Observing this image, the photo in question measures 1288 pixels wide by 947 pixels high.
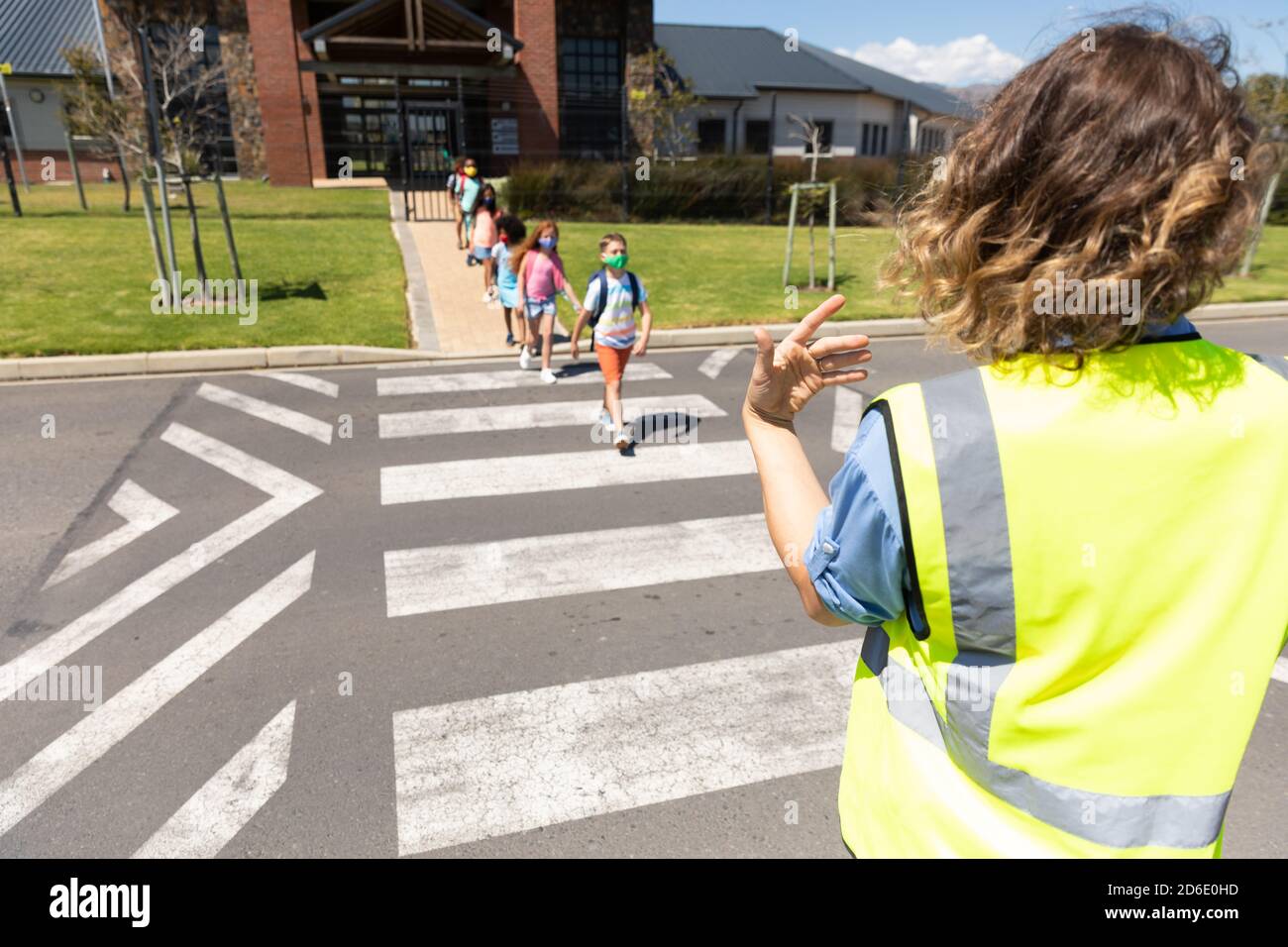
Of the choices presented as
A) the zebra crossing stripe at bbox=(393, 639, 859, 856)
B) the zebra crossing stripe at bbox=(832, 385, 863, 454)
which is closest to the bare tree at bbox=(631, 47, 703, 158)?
the zebra crossing stripe at bbox=(832, 385, 863, 454)

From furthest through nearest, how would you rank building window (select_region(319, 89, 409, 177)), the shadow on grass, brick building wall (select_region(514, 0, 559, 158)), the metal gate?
building window (select_region(319, 89, 409, 177)), brick building wall (select_region(514, 0, 559, 158)), the metal gate, the shadow on grass

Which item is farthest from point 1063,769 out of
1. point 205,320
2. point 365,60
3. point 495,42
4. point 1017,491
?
point 365,60

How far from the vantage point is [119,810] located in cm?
328

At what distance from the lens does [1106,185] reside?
1.09m

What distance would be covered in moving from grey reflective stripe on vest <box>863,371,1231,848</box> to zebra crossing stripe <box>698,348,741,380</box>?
28.0ft

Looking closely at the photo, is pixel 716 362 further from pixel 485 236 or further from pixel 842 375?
pixel 842 375

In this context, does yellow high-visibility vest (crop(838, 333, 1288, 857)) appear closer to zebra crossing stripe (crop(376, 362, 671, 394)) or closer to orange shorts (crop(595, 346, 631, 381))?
orange shorts (crop(595, 346, 631, 381))

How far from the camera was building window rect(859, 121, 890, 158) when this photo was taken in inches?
1582

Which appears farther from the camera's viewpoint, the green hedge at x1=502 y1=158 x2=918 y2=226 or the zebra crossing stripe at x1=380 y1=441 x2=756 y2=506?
the green hedge at x1=502 y1=158 x2=918 y2=226

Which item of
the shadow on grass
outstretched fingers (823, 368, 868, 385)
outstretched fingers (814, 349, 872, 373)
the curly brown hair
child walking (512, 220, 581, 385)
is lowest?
the shadow on grass

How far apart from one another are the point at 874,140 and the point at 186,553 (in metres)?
41.8

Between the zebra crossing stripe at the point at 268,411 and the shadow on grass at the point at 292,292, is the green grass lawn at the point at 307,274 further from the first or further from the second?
the zebra crossing stripe at the point at 268,411
